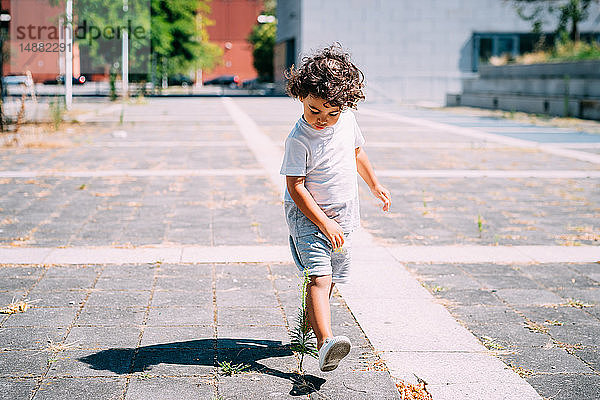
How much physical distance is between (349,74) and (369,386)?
1418 mm

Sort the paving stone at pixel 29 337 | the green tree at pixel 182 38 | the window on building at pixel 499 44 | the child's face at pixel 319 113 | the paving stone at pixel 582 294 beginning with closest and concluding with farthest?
the child's face at pixel 319 113 < the paving stone at pixel 29 337 < the paving stone at pixel 582 294 < the window on building at pixel 499 44 < the green tree at pixel 182 38

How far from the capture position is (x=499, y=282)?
5.06m

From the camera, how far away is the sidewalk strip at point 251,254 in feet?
18.2

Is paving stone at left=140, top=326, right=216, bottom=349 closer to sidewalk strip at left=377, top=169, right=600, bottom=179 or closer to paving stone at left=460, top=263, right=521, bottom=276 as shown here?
paving stone at left=460, top=263, right=521, bottom=276

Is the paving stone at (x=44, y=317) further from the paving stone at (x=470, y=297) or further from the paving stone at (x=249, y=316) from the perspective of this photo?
the paving stone at (x=470, y=297)

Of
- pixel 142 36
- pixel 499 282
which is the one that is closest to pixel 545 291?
pixel 499 282

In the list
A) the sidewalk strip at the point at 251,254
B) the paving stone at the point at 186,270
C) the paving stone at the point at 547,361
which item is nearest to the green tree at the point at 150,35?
the sidewalk strip at the point at 251,254

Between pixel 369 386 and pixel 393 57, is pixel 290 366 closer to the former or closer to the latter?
pixel 369 386

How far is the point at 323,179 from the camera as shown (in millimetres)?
3400

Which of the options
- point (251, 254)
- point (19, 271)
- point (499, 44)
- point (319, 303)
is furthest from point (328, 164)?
point (499, 44)

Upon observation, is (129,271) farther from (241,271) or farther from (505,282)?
(505,282)

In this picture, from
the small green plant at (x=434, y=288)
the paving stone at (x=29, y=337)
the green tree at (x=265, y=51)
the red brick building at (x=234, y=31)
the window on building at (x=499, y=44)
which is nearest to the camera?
the paving stone at (x=29, y=337)

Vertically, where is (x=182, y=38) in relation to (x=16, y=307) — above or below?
above

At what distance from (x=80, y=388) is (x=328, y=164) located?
1506 mm
